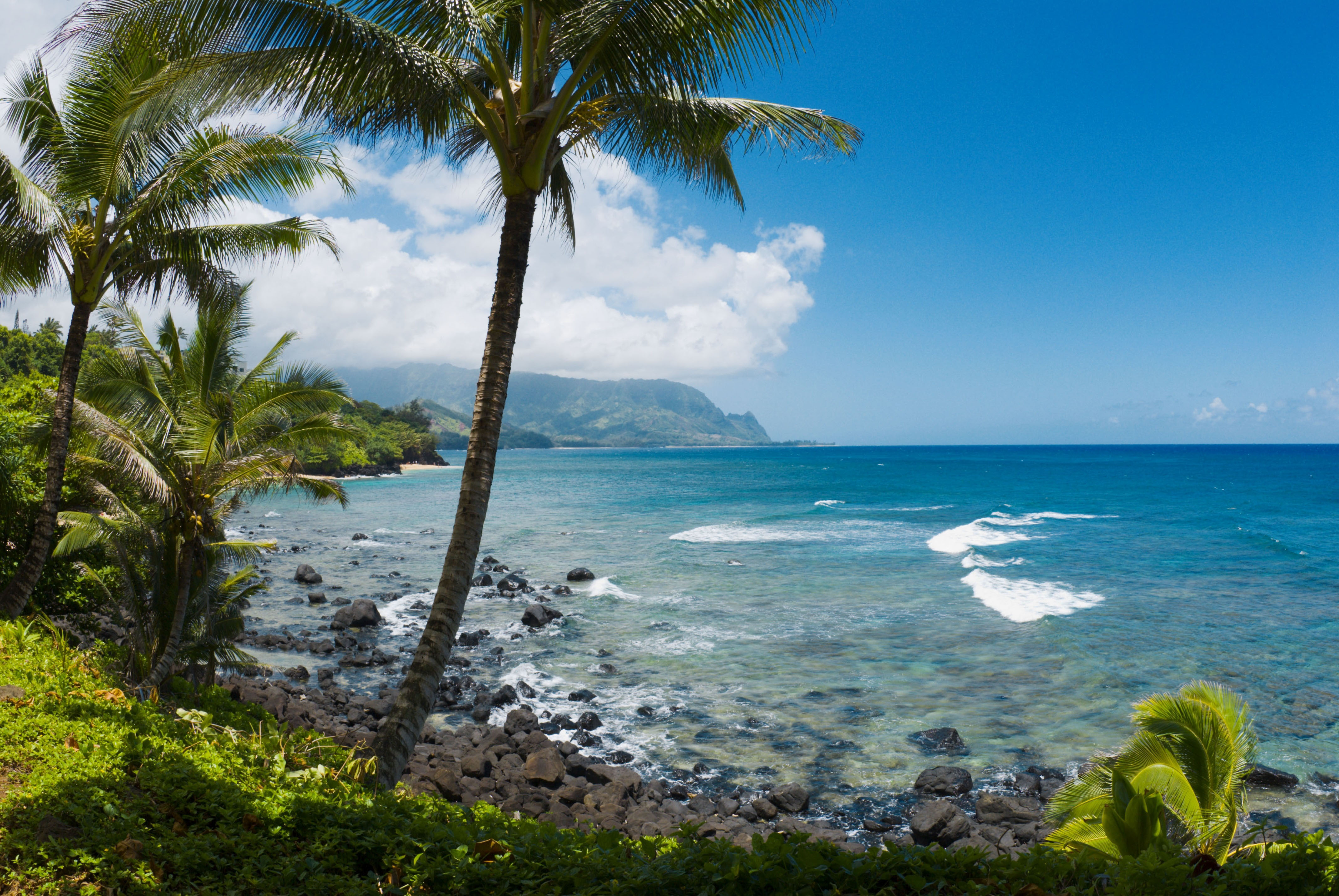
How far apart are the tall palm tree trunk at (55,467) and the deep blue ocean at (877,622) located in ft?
19.5

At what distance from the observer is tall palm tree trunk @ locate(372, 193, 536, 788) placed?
5648mm

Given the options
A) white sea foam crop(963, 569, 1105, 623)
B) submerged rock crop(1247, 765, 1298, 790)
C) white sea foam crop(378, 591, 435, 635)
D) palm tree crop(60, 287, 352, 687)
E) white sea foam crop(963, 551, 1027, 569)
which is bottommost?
white sea foam crop(378, 591, 435, 635)

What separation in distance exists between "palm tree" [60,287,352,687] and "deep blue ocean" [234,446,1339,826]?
539 centimetres

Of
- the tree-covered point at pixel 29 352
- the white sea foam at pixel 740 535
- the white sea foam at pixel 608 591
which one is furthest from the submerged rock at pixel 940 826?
the tree-covered point at pixel 29 352

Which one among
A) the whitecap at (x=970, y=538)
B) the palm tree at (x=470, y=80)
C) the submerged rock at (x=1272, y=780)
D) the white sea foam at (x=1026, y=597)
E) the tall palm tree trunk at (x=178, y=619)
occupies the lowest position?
the submerged rock at (x=1272, y=780)

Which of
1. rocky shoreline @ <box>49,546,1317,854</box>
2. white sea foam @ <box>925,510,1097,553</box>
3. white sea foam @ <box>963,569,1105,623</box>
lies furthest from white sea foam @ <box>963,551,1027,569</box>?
rocky shoreline @ <box>49,546,1317,854</box>

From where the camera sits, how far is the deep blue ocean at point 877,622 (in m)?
11.7

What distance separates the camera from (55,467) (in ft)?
29.7

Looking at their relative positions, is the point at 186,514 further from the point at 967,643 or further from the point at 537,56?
the point at 967,643

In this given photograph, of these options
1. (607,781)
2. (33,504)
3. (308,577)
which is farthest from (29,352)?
(607,781)

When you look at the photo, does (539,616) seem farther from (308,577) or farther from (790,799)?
(790,799)

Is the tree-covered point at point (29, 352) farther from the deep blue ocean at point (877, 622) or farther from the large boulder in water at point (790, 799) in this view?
the large boulder in water at point (790, 799)

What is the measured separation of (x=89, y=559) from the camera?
12188mm

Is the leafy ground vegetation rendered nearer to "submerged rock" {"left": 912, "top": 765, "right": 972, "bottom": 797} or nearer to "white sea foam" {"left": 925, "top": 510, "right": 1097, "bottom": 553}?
"submerged rock" {"left": 912, "top": 765, "right": 972, "bottom": 797}
